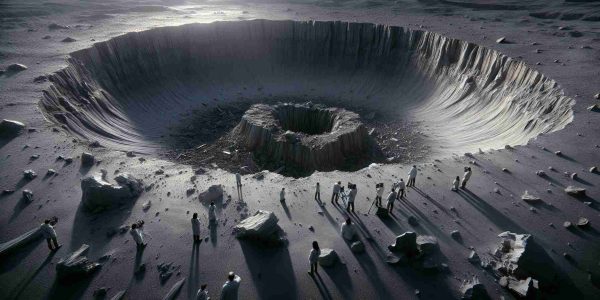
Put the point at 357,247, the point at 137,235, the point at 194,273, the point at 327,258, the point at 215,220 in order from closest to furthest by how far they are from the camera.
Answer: the point at 194,273 < the point at 327,258 < the point at 137,235 < the point at 357,247 < the point at 215,220

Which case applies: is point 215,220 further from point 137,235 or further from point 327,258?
point 327,258

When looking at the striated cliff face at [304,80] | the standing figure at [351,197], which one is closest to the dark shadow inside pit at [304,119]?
the striated cliff face at [304,80]

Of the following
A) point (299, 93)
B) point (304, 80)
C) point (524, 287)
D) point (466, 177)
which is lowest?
point (299, 93)

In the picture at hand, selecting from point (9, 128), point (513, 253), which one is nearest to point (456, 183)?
point (513, 253)

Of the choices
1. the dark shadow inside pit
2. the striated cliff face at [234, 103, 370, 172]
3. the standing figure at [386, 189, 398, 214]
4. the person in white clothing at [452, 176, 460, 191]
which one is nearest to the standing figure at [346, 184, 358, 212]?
the standing figure at [386, 189, 398, 214]

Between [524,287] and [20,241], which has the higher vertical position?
[524,287]
